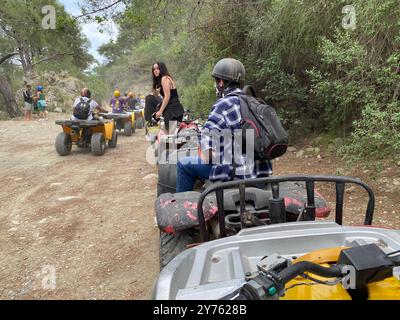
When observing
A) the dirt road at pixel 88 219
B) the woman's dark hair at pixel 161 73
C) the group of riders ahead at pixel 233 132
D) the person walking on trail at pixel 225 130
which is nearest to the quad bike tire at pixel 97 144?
the dirt road at pixel 88 219

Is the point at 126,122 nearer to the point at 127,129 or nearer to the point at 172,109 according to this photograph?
the point at 127,129

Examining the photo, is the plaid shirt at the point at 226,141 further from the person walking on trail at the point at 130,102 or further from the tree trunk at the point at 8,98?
the tree trunk at the point at 8,98

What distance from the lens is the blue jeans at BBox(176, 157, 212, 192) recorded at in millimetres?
2797

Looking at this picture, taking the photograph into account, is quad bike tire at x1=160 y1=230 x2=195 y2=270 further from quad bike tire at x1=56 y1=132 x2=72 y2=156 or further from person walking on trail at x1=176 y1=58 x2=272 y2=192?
quad bike tire at x1=56 y1=132 x2=72 y2=156

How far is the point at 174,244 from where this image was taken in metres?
2.21

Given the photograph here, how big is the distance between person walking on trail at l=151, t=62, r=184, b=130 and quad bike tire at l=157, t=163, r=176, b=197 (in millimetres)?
2166

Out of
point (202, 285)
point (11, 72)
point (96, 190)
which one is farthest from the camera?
point (11, 72)

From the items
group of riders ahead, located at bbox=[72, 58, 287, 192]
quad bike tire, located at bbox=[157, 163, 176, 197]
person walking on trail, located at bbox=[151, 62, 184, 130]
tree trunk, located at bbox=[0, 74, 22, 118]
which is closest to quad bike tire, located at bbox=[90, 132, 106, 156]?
person walking on trail, located at bbox=[151, 62, 184, 130]

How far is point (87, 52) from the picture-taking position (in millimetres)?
27188

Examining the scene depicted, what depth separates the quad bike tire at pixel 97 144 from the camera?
306 inches
